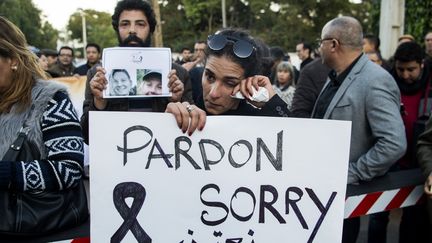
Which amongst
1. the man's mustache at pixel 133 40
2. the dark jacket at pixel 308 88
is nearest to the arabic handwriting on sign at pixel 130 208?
the man's mustache at pixel 133 40

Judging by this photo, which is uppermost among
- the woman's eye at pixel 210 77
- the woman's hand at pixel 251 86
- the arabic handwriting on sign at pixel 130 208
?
the woman's eye at pixel 210 77

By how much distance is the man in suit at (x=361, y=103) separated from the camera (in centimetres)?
262

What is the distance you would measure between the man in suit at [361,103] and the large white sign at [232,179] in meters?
1.13

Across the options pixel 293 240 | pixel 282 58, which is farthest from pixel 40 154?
pixel 282 58

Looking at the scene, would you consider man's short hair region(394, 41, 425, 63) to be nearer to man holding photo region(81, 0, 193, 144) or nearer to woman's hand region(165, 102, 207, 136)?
man holding photo region(81, 0, 193, 144)

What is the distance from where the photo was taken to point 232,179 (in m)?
1.60

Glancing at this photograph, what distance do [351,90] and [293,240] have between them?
138 cm

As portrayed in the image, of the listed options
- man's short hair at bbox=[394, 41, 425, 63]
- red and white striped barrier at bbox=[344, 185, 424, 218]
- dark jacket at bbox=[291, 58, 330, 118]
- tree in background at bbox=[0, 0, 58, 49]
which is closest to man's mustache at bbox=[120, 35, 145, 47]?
red and white striped barrier at bbox=[344, 185, 424, 218]

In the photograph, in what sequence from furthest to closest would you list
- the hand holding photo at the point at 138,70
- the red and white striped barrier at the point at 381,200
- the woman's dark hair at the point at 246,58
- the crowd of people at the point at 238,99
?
the red and white striped barrier at the point at 381,200, the hand holding photo at the point at 138,70, the woman's dark hair at the point at 246,58, the crowd of people at the point at 238,99

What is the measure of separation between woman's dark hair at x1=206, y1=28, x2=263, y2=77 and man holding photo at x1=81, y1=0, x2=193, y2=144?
1.68 feet

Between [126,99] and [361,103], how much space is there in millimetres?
1340

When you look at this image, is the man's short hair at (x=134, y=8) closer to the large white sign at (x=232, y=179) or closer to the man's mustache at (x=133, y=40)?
the man's mustache at (x=133, y=40)

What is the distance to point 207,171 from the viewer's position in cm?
159

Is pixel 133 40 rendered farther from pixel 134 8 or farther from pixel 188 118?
pixel 188 118
